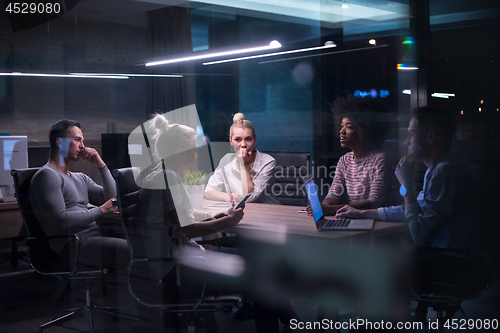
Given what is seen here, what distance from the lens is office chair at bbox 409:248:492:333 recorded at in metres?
2.19

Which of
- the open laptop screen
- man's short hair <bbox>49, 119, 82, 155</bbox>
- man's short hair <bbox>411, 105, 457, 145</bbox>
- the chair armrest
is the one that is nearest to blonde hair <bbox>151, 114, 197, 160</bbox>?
the open laptop screen

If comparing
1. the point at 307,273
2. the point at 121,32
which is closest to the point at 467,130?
the point at 307,273

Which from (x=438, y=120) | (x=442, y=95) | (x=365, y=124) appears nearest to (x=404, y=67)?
(x=442, y=95)

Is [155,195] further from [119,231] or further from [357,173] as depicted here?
[357,173]

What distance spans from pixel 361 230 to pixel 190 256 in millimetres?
875

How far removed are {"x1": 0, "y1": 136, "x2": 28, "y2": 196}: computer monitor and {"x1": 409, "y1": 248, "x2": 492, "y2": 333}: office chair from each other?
306 cm

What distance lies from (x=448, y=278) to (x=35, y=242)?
99.2 inches

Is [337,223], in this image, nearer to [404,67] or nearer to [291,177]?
[291,177]

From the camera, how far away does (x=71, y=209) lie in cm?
315

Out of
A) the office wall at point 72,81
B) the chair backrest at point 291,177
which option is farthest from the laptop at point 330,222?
the office wall at point 72,81

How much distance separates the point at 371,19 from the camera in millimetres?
5480

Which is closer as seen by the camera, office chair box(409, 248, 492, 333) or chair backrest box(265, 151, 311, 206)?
office chair box(409, 248, 492, 333)

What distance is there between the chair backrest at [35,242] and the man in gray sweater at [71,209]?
0.03m

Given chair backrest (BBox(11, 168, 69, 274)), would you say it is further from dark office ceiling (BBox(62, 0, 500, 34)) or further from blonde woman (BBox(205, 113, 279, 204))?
dark office ceiling (BBox(62, 0, 500, 34))
